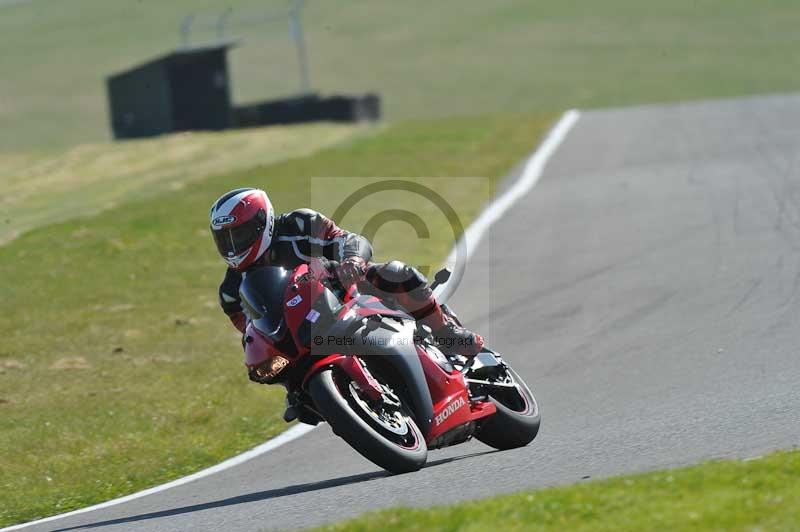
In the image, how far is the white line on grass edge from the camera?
26.3ft

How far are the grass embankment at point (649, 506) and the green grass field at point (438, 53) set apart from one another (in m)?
30.5

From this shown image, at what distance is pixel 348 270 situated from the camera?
730 centimetres

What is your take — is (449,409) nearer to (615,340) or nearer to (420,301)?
(420,301)

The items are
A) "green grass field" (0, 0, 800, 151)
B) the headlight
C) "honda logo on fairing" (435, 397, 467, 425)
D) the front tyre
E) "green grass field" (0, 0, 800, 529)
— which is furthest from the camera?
"green grass field" (0, 0, 800, 151)

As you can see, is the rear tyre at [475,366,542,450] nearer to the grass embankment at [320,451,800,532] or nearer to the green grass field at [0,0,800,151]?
the grass embankment at [320,451,800,532]

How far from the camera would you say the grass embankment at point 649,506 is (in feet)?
16.5

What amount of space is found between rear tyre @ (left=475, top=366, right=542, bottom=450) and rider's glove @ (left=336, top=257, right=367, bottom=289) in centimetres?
120

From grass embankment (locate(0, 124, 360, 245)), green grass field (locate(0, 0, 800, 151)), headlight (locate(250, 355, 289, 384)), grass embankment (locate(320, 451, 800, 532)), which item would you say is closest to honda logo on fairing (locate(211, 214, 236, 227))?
headlight (locate(250, 355, 289, 384))

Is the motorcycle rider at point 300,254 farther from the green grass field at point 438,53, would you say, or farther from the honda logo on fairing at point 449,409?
the green grass field at point 438,53

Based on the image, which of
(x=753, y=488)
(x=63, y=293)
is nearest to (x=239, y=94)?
(x=63, y=293)

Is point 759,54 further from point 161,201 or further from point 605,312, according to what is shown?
→ point 605,312

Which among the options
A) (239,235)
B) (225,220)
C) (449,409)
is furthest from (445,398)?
(225,220)

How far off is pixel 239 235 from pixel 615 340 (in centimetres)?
448

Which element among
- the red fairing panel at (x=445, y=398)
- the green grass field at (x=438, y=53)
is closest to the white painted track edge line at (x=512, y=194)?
the red fairing panel at (x=445, y=398)
